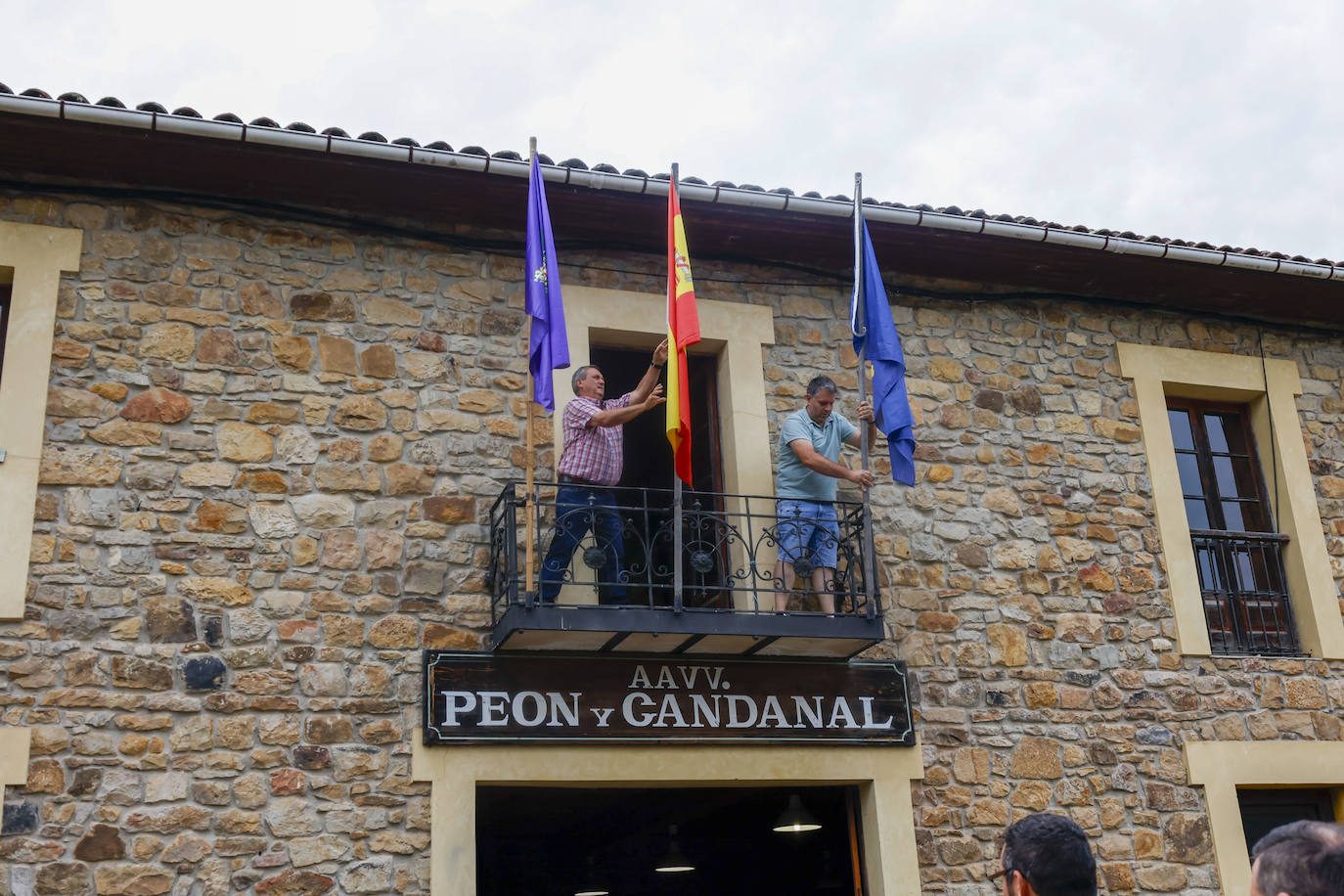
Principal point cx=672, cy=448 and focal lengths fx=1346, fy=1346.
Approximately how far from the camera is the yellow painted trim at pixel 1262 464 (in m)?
8.12

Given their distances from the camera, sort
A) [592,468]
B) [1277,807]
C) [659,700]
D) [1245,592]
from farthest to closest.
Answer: [1245,592], [1277,807], [592,468], [659,700]

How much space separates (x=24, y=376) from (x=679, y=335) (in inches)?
126

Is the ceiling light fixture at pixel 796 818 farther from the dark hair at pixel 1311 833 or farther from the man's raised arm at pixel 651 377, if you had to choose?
the dark hair at pixel 1311 833

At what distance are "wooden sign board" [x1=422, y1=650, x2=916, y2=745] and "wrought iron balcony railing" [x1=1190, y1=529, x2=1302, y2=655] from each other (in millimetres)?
2288

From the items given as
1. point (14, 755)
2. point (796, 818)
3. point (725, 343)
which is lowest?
point (796, 818)

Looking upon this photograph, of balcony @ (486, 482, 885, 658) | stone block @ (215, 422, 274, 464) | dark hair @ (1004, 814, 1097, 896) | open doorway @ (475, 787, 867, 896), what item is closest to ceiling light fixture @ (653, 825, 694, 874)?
open doorway @ (475, 787, 867, 896)

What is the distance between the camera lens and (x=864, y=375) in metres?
7.47

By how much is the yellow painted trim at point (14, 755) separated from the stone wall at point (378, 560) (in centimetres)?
5

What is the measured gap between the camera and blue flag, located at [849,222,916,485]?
7301 millimetres

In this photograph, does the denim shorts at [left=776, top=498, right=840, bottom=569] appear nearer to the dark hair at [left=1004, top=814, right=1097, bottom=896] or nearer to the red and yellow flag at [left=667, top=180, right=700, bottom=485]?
the red and yellow flag at [left=667, top=180, right=700, bottom=485]

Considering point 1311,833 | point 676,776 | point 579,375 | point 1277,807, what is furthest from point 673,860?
point 1311,833

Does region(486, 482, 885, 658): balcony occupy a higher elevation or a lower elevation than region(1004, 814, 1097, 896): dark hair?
higher

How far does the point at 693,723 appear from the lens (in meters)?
6.93

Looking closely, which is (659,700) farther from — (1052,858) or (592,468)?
(1052,858)
